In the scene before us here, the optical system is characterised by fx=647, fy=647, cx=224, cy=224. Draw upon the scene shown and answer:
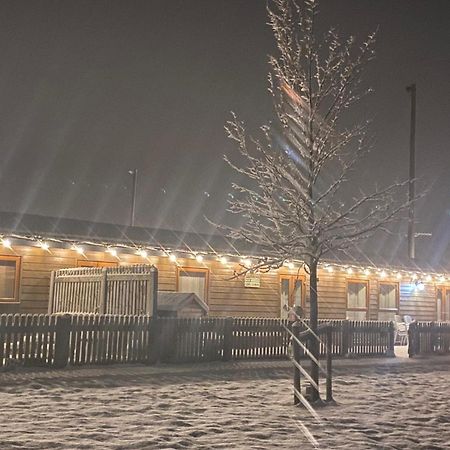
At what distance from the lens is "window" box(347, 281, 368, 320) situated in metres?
25.5

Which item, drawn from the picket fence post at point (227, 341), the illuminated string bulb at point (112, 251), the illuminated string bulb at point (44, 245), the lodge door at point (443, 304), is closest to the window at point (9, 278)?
the illuminated string bulb at point (44, 245)

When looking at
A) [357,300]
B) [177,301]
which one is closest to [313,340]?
[177,301]

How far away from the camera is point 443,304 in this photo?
29688 millimetres

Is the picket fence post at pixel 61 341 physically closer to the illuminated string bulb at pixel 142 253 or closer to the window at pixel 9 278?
the window at pixel 9 278

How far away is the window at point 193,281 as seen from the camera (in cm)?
2086

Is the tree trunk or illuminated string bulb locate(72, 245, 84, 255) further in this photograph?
illuminated string bulb locate(72, 245, 84, 255)

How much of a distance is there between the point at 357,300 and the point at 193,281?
8022 millimetres

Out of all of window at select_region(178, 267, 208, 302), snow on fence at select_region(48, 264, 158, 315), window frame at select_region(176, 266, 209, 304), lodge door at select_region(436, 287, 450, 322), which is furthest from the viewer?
lodge door at select_region(436, 287, 450, 322)

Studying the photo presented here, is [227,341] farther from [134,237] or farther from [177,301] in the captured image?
[134,237]

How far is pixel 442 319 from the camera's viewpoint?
29.6m

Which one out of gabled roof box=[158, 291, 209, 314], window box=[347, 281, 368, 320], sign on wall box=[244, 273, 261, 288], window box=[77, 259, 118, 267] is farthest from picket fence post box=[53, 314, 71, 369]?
window box=[347, 281, 368, 320]

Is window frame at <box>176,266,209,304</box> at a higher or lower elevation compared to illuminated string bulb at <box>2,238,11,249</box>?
lower

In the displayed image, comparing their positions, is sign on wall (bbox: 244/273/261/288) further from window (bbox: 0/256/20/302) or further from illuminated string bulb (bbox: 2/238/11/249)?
illuminated string bulb (bbox: 2/238/11/249)

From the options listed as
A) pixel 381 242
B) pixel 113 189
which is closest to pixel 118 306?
pixel 381 242
